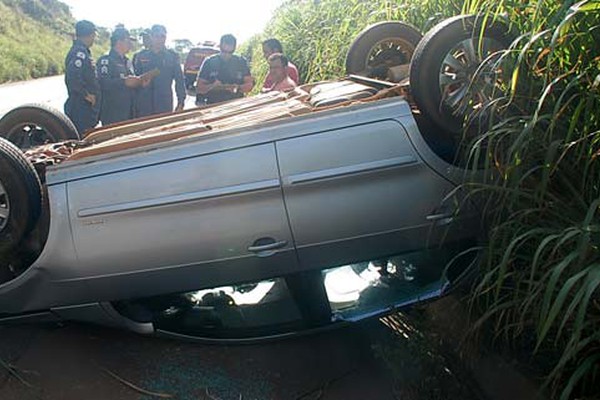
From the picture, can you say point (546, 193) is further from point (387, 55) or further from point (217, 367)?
point (387, 55)

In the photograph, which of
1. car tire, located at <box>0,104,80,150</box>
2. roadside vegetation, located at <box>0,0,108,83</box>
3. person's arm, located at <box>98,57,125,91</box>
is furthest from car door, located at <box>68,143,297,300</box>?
roadside vegetation, located at <box>0,0,108,83</box>

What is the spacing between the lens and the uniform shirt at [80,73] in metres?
6.03

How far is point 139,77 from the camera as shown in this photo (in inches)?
257

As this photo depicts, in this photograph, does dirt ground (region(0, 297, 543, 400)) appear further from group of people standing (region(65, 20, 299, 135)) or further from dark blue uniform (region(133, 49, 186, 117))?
dark blue uniform (region(133, 49, 186, 117))

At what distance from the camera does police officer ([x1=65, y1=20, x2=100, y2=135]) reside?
19.8ft

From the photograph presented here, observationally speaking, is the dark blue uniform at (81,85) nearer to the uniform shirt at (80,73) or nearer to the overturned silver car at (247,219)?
the uniform shirt at (80,73)

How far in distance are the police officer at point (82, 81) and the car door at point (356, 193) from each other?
12.2 ft

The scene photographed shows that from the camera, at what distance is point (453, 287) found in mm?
3055

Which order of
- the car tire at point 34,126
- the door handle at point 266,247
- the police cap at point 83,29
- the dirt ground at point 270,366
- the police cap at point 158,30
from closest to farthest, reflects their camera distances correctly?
the dirt ground at point 270,366, the door handle at point 266,247, the car tire at point 34,126, the police cap at point 83,29, the police cap at point 158,30

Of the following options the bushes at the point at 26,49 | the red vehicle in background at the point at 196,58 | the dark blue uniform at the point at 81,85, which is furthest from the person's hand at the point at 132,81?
the bushes at the point at 26,49

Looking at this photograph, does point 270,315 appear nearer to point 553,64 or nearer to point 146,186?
point 146,186

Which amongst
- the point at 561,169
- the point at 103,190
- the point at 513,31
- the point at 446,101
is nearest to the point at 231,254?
the point at 103,190

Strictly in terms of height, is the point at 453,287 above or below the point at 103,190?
below

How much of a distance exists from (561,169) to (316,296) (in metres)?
1.20
